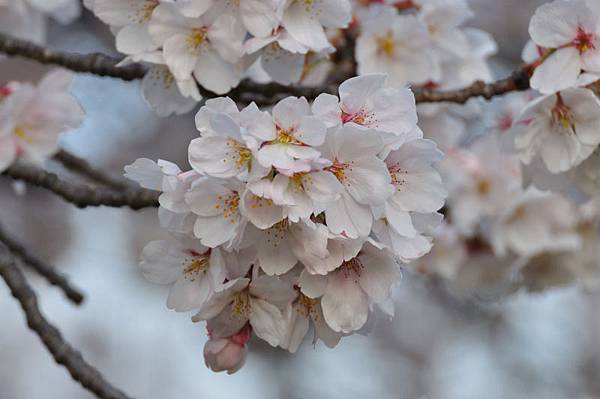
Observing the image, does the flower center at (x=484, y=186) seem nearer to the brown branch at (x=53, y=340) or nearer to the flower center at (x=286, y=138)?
the brown branch at (x=53, y=340)

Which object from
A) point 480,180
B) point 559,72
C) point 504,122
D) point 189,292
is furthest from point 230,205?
point 480,180

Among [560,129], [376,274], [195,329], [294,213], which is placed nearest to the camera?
[294,213]

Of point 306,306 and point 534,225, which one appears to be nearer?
point 306,306

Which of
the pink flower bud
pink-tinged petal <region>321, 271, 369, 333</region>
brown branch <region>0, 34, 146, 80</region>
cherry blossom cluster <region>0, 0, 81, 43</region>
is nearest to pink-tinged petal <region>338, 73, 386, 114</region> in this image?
pink-tinged petal <region>321, 271, 369, 333</region>

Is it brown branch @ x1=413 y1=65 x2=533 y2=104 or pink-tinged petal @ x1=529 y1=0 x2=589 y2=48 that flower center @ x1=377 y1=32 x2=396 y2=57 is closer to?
brown branch @ x1=413 y1=65 x2=533 y2=104

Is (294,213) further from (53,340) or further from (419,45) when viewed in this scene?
(419,45)

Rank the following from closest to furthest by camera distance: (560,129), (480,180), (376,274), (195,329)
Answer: (376,274) → (560,129) → (480,180) → (195,329)

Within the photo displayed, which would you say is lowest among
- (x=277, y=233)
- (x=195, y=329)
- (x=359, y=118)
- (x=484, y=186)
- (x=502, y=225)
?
(x=195, y=329)
